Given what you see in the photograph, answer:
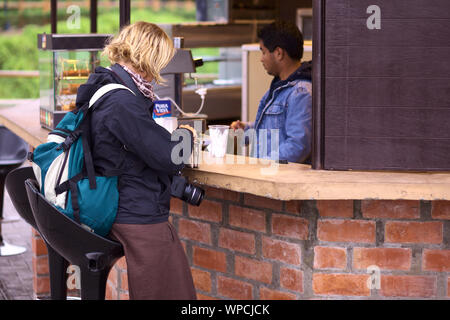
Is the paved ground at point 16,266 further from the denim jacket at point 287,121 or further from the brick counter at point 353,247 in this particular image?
the brick counter at point 353,247

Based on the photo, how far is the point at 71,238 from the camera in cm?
268

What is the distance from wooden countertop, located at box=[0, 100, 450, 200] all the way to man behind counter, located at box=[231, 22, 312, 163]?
0.91ft

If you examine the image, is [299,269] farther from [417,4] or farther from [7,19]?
[7,19]

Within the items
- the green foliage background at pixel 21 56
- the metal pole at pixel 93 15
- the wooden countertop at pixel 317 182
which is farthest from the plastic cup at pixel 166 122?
the green foliage background at pixel 21 56

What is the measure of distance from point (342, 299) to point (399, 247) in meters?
0.30

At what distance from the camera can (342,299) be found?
2.92 metres

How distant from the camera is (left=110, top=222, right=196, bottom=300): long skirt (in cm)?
275

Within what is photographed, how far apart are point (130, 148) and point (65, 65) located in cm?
167

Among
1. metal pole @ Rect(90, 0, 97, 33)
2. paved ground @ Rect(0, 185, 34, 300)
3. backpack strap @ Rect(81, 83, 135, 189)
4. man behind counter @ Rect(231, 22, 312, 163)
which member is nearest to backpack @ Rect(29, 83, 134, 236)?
backpack strap @ Rect(81, 83, 135, 189)

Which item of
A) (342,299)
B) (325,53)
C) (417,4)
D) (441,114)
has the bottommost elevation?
(342,299)

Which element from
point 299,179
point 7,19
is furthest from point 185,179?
point 7,19

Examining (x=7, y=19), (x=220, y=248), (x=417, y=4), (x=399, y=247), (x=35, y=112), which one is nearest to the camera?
(x=417, y=4)

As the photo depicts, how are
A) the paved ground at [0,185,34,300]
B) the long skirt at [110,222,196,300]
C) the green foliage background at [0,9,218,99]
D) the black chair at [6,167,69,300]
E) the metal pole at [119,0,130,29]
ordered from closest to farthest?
the long skirt at [110,222,196,300] → the black chair at [6,167,69,300] → the metal pole at [119,0,130,29] → the paved ground at [0,185,34,300] → the green foliage background at [0,9,218,99]
